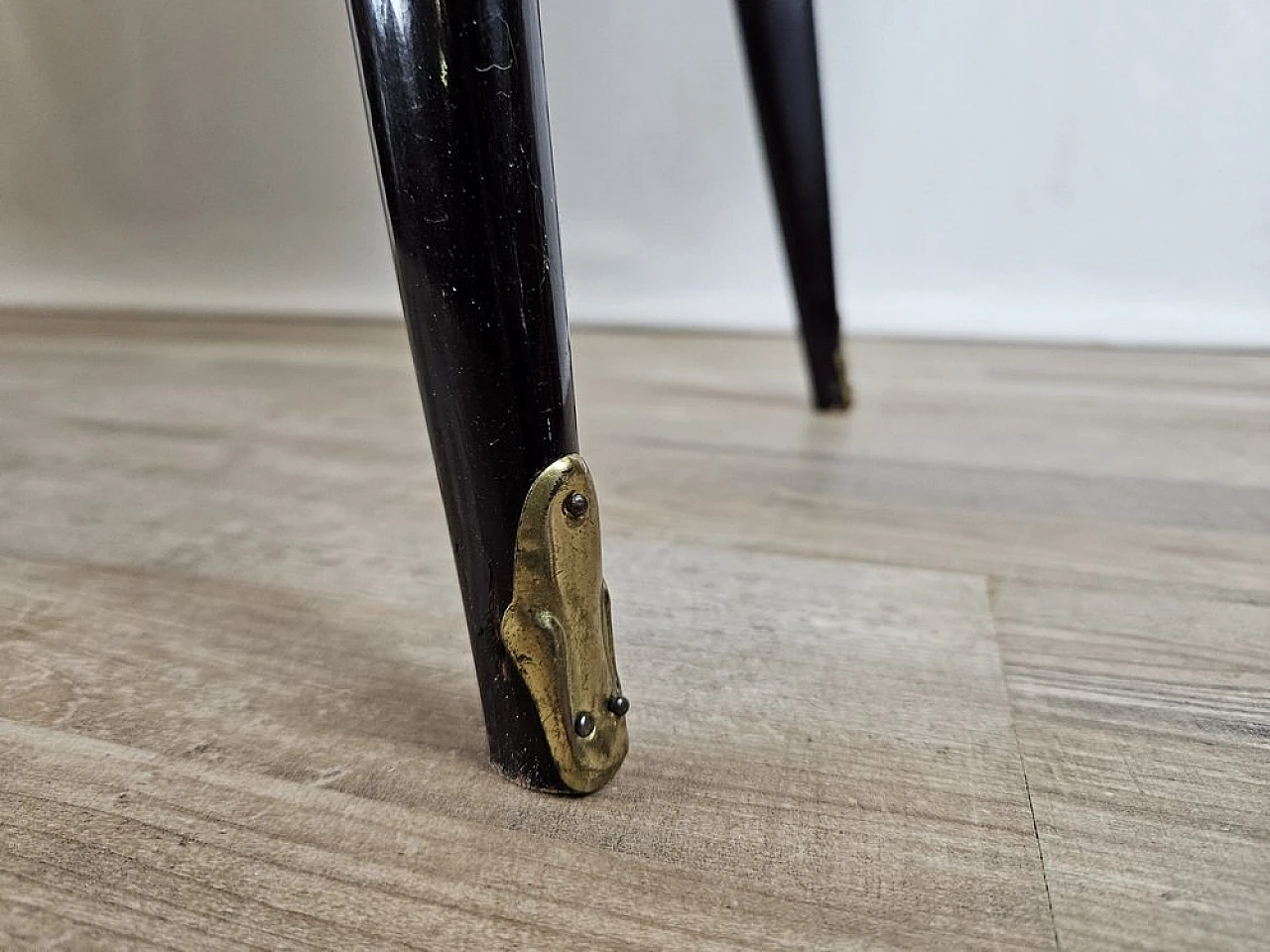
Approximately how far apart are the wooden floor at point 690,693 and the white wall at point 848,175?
237 millimetres

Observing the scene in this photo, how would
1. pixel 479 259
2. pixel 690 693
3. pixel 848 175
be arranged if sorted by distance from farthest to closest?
pixel 848 175
pixel 690 693
pixel 479 259

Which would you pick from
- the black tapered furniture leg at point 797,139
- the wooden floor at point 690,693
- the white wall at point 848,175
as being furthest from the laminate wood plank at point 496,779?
the white wall at point 848,175

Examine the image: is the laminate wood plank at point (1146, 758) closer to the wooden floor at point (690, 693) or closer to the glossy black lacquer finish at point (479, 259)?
the wooden floor at point (690, 693)

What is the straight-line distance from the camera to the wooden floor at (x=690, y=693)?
29 cm

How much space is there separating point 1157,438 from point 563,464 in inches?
20.6

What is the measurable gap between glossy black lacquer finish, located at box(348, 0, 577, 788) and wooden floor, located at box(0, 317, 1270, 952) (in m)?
0.06

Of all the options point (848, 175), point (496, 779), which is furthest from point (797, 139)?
point (496, 779)

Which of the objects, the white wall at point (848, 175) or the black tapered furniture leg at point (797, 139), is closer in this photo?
the black tapered furniture leg at point (797, 139)

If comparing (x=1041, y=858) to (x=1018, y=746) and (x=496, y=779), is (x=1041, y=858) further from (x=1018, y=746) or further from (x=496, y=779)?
(x=496, y=779)

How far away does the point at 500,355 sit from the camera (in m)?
0.29

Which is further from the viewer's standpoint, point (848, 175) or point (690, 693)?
point (848, 175)

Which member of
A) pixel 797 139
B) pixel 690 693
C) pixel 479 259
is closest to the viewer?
pixel 479 259

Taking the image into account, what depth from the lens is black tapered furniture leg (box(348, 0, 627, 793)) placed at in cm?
27

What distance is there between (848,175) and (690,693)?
68cm
